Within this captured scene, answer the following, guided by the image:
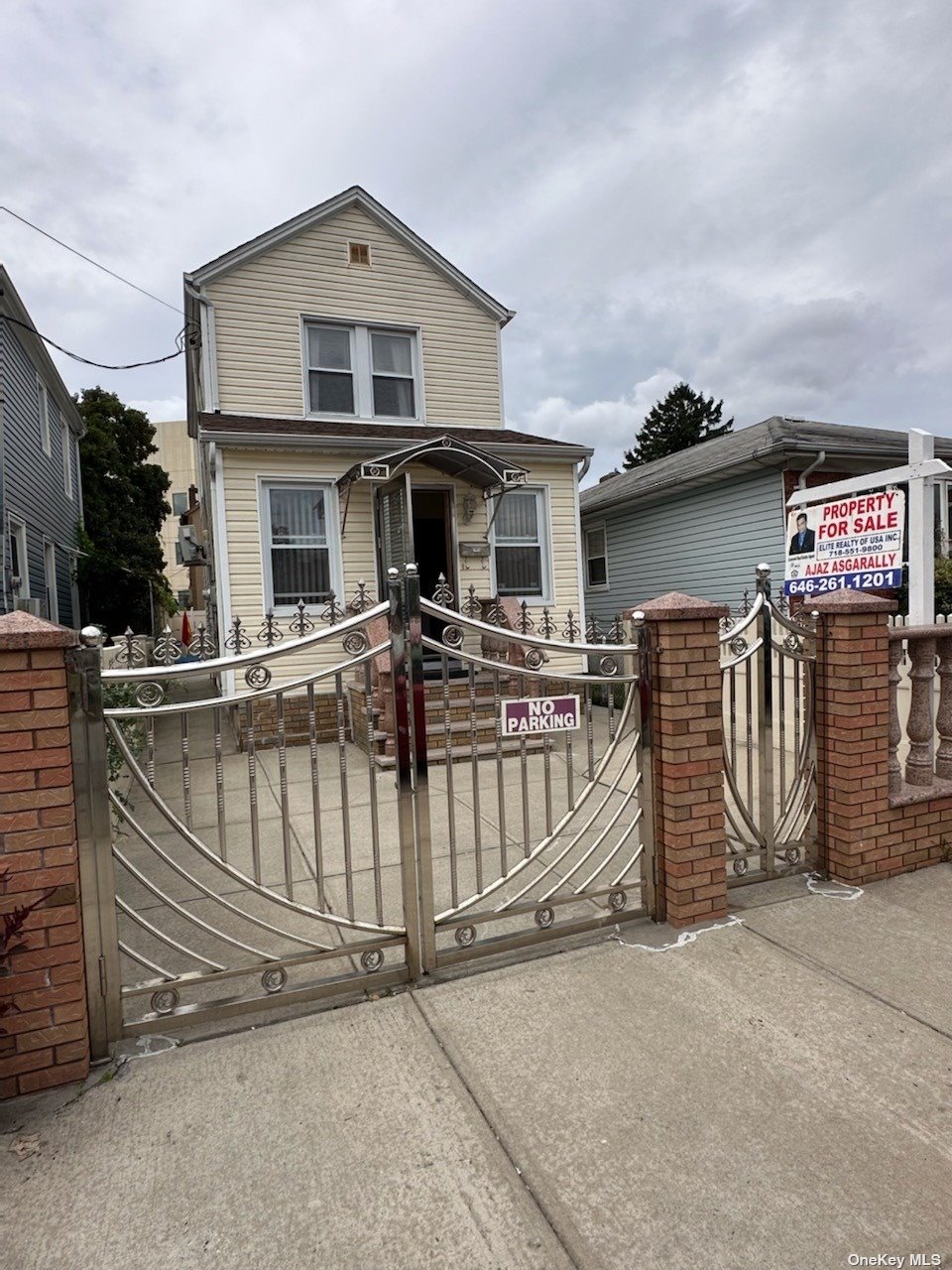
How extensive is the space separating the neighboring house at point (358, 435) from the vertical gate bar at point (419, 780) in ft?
17.3

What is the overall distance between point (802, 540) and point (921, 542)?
1.23 m

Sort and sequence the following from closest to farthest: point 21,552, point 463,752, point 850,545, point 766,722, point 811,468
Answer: point 766,722
point 850,545
point 463,752
point 21,552
point 811,468

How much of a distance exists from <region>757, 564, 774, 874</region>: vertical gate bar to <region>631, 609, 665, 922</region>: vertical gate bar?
27.3 inches

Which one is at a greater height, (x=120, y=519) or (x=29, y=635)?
(x=120, y=519)

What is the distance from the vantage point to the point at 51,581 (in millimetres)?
12344

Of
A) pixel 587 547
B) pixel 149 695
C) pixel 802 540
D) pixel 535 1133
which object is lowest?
pixel 535 1133

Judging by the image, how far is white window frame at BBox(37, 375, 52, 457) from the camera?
12.1 metres

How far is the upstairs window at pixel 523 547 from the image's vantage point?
9555mm

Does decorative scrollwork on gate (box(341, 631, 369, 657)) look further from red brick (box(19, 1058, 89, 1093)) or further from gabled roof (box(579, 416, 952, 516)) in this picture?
gabled roof (box(579, 416, 952, 516))

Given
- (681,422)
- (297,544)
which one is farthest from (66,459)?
(681,422)

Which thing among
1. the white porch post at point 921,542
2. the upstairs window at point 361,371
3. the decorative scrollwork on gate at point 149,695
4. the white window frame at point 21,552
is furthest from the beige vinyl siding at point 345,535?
the decorative scrollwork on gate at point 149,695

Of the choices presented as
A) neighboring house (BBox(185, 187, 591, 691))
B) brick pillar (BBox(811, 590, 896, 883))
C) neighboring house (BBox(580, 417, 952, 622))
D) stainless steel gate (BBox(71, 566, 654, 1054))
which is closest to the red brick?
stainless steel gate (BBox(71, 566, 654, 1054))

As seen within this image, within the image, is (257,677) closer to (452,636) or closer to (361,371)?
(452,636)

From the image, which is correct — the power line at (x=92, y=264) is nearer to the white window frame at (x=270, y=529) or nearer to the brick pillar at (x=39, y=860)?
the white window frame at (x=270, y=529)
